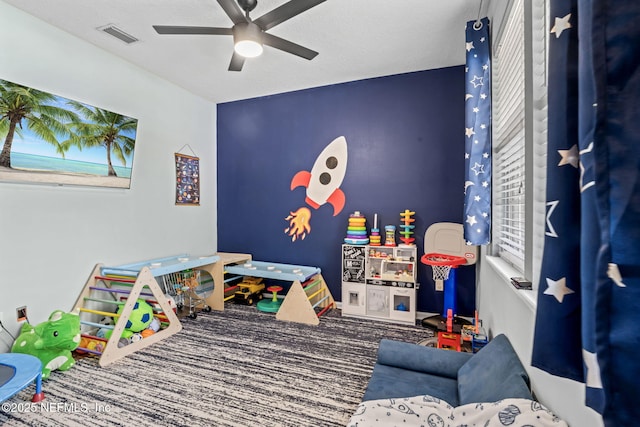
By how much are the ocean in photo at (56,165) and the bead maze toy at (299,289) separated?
176cm

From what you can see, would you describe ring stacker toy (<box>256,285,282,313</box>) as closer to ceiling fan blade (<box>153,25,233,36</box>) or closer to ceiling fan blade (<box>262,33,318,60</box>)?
ceiling fan blade (<box>262,33,318,60</box>)

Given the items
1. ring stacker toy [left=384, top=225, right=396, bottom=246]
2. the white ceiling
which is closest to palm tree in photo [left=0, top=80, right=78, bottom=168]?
the white ceiling

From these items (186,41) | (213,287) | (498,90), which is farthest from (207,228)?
(498,90)

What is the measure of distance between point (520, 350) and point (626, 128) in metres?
1.42

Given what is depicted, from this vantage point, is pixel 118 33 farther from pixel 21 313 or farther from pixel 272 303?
pixel 272 303

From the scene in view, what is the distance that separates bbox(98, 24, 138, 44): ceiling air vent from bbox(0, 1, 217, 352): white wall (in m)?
0.37

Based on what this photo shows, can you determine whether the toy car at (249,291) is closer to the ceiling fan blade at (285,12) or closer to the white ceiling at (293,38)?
the white ceiling at (293,38)

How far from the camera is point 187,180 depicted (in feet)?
13.8

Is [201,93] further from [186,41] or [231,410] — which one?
[231,410]

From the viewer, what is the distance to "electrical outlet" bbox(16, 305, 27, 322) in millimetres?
2549

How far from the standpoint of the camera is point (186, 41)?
2982 mm

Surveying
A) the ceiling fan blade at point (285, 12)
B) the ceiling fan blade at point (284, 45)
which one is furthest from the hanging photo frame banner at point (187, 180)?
the ceiling fan blade at point (285, 12)

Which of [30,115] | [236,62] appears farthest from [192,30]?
[30,115]

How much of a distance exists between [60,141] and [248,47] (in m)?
1.87
